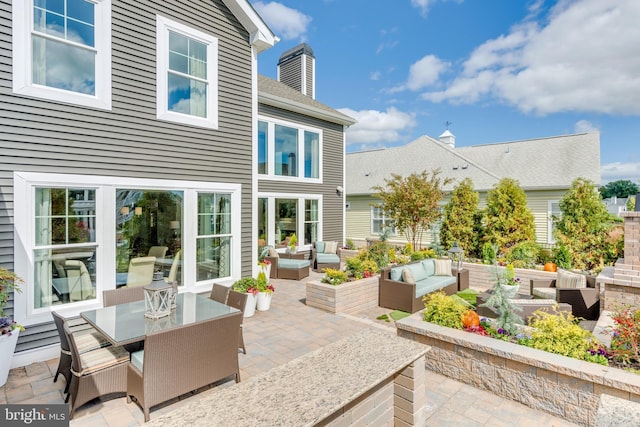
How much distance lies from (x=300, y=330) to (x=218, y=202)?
10.4ft

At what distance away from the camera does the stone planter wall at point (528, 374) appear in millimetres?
3025

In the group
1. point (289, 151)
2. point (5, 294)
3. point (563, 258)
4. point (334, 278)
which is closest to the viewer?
point (5, 294)

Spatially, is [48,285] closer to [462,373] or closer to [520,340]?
[462,373]

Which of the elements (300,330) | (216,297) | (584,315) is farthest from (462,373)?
(584,315)

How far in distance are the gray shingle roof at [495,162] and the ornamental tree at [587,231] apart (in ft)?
16.4

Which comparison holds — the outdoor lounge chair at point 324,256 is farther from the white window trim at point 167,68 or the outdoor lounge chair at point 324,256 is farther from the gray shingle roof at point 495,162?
the gray shingle roof at point 495,162

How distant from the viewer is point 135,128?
5.60m

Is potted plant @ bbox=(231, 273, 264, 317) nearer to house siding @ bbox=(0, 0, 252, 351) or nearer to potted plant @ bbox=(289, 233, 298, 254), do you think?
house siding @ bbox=(0, 0, 252, 351)

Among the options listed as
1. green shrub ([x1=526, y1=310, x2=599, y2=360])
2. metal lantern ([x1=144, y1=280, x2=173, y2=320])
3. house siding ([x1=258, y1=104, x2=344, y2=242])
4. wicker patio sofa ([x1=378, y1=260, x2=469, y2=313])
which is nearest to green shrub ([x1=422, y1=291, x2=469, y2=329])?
green shrub ([x1=526, y1=310, x2=599, y2=360])

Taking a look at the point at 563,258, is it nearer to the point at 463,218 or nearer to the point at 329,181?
the point at 463,218

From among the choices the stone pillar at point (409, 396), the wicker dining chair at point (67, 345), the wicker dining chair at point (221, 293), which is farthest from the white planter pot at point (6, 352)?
the stone pillar at point (409, 396)

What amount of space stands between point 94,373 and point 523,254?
404 inches

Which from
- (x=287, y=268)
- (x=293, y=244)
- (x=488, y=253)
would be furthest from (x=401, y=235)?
(x=287, y=268)

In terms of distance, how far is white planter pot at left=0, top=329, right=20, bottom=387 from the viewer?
12.7 ft
